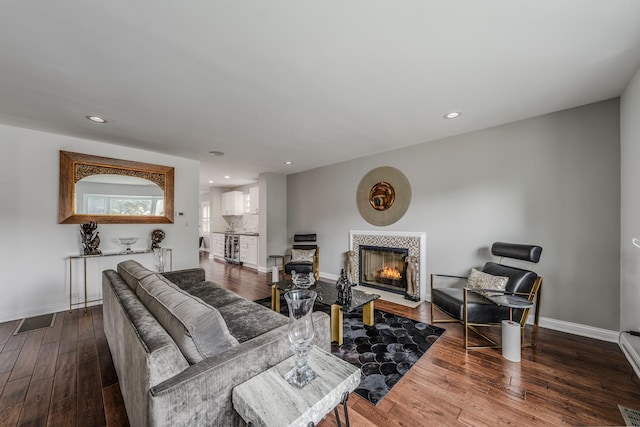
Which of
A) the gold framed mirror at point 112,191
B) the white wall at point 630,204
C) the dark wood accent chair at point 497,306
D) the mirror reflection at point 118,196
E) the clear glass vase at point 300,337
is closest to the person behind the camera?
the clear glass vase at point 300,337

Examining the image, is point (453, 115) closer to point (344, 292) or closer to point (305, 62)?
point (305, 62)

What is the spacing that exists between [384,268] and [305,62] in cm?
352

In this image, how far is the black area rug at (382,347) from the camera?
1897mm

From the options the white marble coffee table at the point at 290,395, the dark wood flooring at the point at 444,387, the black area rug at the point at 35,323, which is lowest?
the dark wood flooring at the point at 444,387

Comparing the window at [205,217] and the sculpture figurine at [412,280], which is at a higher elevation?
the window at [205,217]

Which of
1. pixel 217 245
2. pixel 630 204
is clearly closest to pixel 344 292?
pixel 630 204

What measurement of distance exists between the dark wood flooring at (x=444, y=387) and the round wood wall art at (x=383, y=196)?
208 centimetres

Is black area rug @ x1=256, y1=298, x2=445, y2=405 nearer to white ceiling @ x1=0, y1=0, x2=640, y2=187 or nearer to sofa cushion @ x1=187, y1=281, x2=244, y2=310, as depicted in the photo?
sofa cushion @ x1=187, y1=281, x2=244, y2=310

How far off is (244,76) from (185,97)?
0.73 m

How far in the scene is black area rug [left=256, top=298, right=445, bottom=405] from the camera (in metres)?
1.90

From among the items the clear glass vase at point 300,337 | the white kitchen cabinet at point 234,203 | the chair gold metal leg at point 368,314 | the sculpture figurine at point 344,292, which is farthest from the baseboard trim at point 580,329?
the white kitchen cabinet at point 234,203

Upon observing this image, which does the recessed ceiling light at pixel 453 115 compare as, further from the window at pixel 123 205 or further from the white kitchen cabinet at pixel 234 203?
the white kitchen cabinet at pixel 234 203

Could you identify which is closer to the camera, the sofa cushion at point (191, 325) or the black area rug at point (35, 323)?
the sofa cushion at point (191, 325)

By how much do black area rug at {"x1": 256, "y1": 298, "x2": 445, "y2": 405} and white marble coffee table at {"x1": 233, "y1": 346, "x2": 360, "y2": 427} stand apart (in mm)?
804
